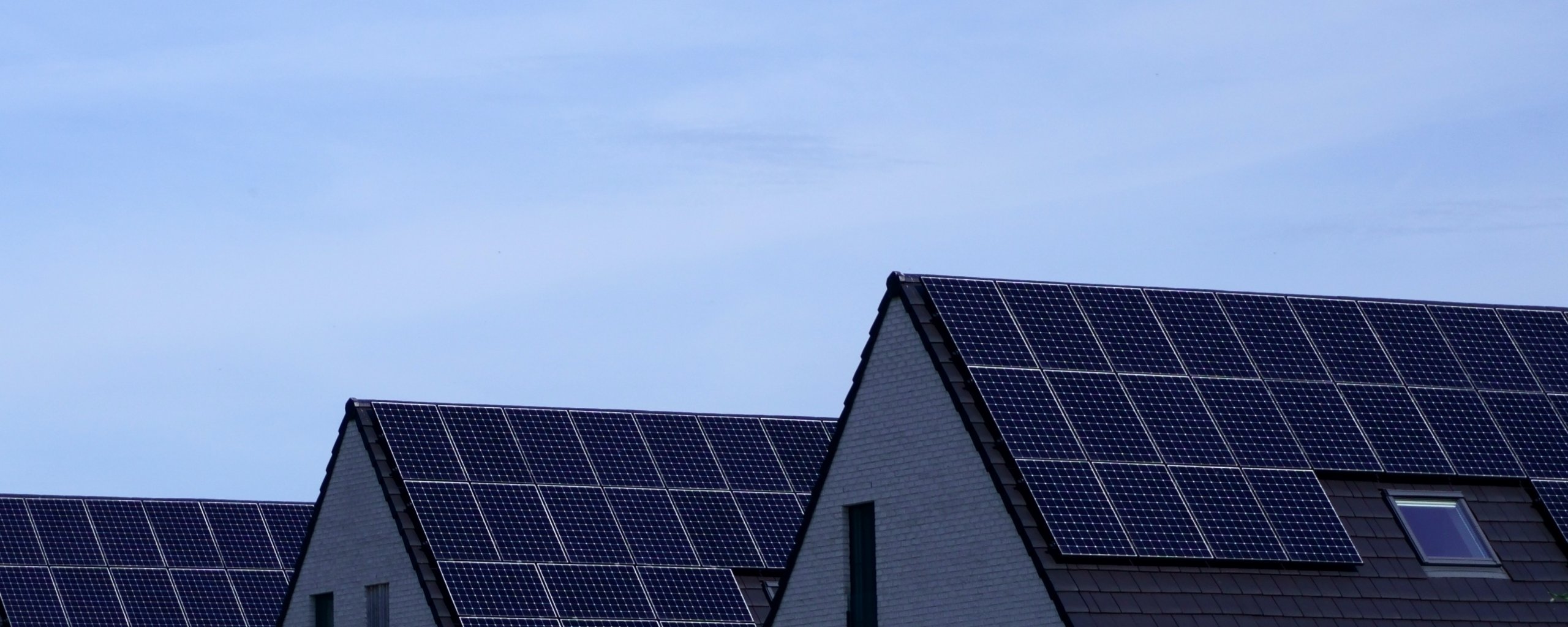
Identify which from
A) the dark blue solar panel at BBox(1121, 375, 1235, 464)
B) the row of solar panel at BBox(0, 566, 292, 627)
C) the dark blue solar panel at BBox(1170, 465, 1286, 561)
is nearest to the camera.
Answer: the dark blue solar panel at BBox(1170, 465, 1286, 561)

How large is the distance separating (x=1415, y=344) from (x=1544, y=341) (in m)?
2.03

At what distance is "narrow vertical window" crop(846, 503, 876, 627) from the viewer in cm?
2717

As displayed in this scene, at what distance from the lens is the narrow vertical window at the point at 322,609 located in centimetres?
3603

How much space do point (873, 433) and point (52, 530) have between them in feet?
73.6

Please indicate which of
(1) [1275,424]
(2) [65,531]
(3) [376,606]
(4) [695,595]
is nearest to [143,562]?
(2) [65,531]

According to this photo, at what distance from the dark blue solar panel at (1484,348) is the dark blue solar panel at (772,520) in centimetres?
1004

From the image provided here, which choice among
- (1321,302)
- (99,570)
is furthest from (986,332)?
(99,570)

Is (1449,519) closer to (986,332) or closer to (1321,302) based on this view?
(1321,302)

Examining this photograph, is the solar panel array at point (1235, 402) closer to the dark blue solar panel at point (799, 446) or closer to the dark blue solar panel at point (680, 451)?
the dark blue solar panel at point (799, 446)

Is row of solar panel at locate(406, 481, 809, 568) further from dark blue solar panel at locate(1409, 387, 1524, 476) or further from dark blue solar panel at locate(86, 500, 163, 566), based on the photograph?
dark blue solar panel at locate(86, 500, 163, 566)

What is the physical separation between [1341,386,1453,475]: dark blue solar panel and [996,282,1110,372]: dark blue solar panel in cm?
A: 316

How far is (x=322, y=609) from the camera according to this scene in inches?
1427

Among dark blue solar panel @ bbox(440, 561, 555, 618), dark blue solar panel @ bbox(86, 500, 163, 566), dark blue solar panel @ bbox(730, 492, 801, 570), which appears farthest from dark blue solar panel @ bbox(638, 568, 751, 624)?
dark blue solar panel @ bbox(86, 500, 163, 566)

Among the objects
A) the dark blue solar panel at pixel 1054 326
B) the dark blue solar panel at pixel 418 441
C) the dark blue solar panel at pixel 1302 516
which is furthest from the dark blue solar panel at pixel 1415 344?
the dark blue solar panel at pixel 418 441
